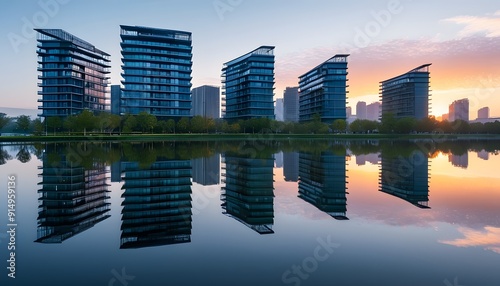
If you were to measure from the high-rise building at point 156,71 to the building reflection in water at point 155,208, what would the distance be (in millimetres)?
121350

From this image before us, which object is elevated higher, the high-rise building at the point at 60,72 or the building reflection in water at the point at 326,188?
the high-rise building at the point at 60,72

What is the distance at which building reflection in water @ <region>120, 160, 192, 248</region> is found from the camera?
14.1 meters

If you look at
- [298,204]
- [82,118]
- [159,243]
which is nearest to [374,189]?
[298,204]

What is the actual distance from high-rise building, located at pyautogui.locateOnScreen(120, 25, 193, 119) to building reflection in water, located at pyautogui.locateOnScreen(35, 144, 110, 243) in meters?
119

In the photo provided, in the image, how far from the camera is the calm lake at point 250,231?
10223 mm

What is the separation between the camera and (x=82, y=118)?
109m

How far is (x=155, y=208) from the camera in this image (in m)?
19.0

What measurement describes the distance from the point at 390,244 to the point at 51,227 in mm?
15821

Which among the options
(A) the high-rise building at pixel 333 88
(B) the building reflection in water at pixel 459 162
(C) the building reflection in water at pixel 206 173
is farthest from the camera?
(A) the high-rise building at pixel 333 88

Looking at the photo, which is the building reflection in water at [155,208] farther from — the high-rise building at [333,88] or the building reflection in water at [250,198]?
the high-rise building at [333,88]

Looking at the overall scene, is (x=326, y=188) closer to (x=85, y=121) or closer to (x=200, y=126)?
(x=85, y=121)

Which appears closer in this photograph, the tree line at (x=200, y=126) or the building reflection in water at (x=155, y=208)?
the building reflection in water at (x=155, y=208)

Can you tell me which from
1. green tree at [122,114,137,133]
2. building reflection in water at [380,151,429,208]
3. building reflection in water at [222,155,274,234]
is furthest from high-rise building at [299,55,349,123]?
building reflection in water at [222,155,274,234]
